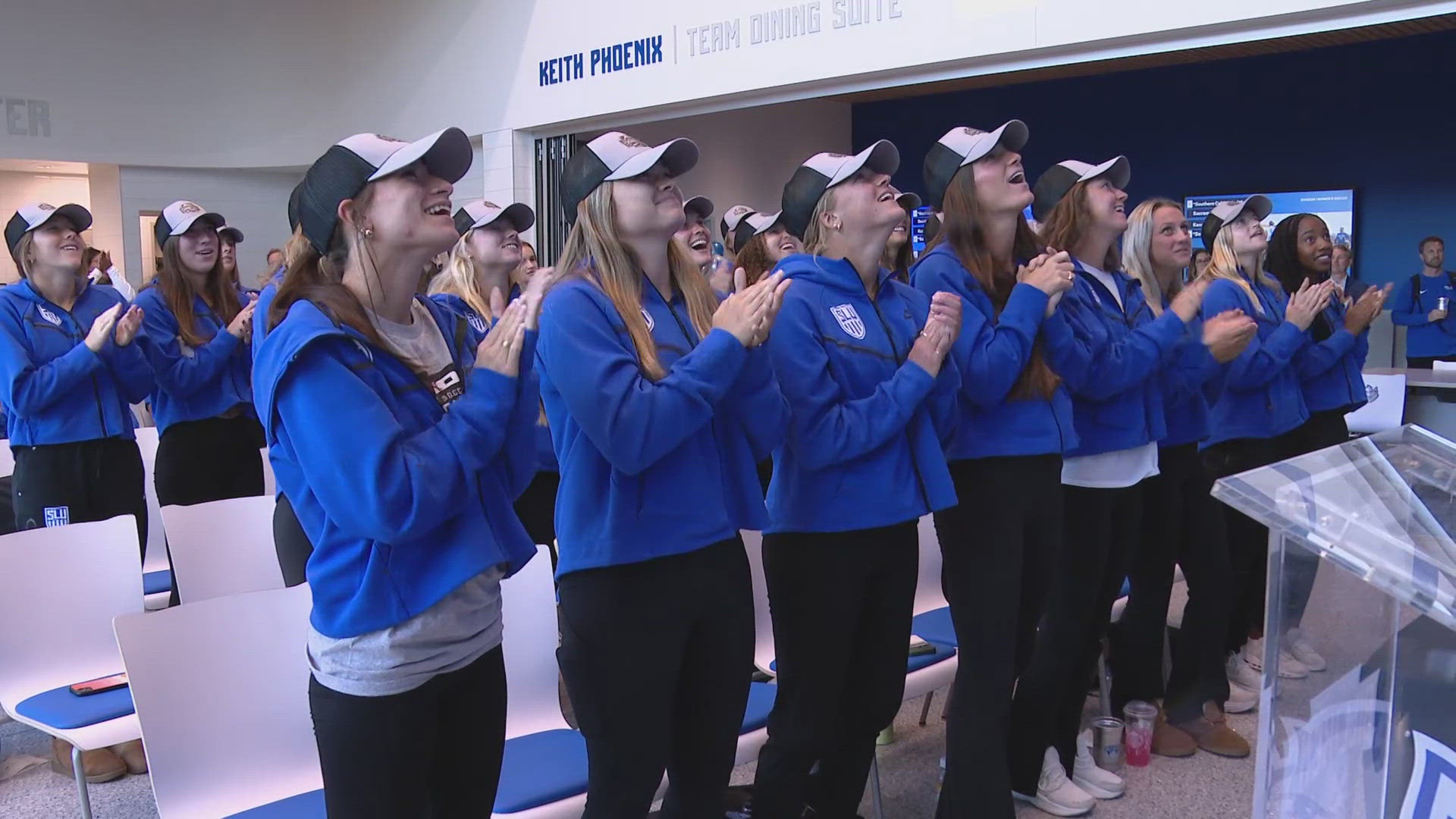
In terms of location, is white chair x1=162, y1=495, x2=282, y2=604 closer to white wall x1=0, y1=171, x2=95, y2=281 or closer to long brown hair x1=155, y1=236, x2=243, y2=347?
long brown hair x1=155, y1=236, x2=243, y2=347

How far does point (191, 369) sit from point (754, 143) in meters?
9.33

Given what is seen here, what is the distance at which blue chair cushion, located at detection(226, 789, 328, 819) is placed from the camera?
2.04 m

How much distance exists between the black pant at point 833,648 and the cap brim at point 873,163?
2.51 feet

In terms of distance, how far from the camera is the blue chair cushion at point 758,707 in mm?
2459

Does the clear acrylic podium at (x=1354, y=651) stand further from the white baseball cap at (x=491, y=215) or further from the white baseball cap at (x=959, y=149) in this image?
the white baseball cap at (x=491, y=215)

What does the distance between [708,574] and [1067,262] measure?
1.13m

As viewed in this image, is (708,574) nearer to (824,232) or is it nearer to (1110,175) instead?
(824,232)

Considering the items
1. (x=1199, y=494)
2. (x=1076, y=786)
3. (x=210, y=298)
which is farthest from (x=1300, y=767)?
(x=210, y=298)

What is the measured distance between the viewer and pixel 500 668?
175cm

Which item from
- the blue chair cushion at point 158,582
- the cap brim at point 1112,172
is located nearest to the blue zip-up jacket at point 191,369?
the blue chair cushion at point 158,582

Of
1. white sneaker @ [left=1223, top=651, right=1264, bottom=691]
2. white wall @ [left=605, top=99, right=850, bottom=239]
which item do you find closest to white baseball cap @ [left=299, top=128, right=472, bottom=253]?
white sneaker @ [left=1223, top=651, right=1264, bottom=691]

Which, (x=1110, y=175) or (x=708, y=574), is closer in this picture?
(x=708, y=574)

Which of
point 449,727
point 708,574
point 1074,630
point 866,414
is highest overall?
point 866,414

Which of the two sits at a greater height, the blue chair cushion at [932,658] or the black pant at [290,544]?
the black pant at [290,544]
